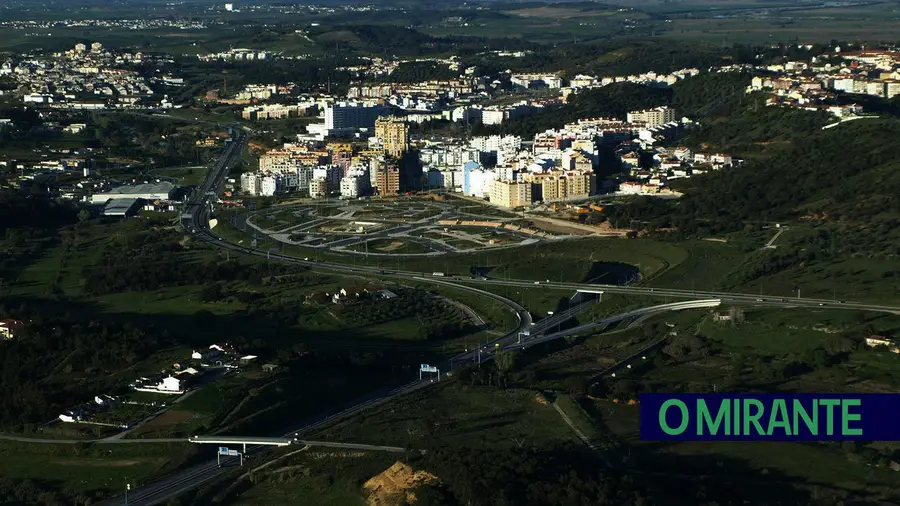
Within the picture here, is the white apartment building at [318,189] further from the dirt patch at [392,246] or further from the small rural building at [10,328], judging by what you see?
the small rural building at [10,328]

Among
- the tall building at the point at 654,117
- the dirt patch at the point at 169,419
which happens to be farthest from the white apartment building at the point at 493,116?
the dirt patch at the point at 169,419

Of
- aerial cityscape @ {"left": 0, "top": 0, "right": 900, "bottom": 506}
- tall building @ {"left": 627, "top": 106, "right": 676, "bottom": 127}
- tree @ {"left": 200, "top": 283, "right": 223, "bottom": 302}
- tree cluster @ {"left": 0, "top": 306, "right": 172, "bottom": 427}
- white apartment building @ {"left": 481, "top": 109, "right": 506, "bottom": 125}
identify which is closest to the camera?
aerial cityscape @ {"left": 0, "top": 0, "right": 900, "bottom": 506}

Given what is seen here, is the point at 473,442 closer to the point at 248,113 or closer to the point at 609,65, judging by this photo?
the point at 248,113

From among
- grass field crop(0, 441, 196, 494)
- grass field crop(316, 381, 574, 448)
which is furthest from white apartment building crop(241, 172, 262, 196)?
grass field crop(0, 441, 196, 494)

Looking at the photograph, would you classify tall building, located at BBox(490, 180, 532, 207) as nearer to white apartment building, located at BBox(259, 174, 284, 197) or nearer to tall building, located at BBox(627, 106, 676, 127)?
white apartment building, located at BBox(259, 174, 284, 197)

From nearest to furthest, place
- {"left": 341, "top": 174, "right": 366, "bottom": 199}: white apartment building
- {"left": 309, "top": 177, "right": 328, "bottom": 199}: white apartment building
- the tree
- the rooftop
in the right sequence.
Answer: the tree < the rooftop < {"left": 341, "top": 174, "right": 366, "bottom": 199}: white apartment building < {"left": 309, "top": 177, "right": 328, "bottom": 199}: white apartment building

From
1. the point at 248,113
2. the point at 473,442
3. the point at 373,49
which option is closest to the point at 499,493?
the point at 473,442

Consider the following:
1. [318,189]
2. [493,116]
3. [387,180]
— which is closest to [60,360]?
[318,189]
